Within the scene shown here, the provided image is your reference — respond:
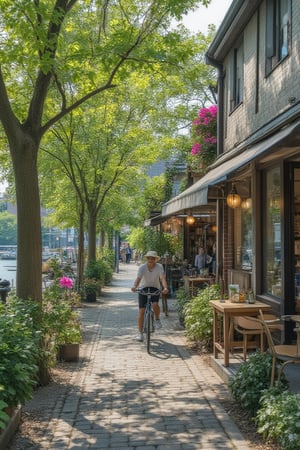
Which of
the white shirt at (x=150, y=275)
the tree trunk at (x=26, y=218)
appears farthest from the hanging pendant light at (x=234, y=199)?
the tree trunk at (x=26, y=218)

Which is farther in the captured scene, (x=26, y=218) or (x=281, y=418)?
(x=26, y=218)

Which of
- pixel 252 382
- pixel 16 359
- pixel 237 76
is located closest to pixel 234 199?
pixel 237 76

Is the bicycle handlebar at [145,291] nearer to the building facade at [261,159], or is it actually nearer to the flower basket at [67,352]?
the building facade at [261,159]

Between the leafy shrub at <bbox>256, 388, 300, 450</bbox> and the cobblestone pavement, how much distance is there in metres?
0.33

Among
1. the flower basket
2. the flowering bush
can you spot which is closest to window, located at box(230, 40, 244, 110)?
the flowering bush

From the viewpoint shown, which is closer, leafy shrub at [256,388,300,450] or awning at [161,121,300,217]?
leafy shrub at [256,388,300,450]

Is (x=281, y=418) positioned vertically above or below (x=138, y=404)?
above

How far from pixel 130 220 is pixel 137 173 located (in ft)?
45.5

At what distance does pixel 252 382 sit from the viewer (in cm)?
561

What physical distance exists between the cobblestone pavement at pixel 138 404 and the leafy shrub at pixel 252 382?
28cm

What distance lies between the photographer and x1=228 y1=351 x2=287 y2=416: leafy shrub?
215 inches

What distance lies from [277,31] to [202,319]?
17.2 ft

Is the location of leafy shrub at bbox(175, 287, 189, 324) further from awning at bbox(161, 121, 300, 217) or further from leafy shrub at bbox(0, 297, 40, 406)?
leafy shrub at bbox(0, 297, 40, 406)

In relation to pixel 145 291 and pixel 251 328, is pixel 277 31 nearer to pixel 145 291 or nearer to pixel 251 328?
pixel 251 328
